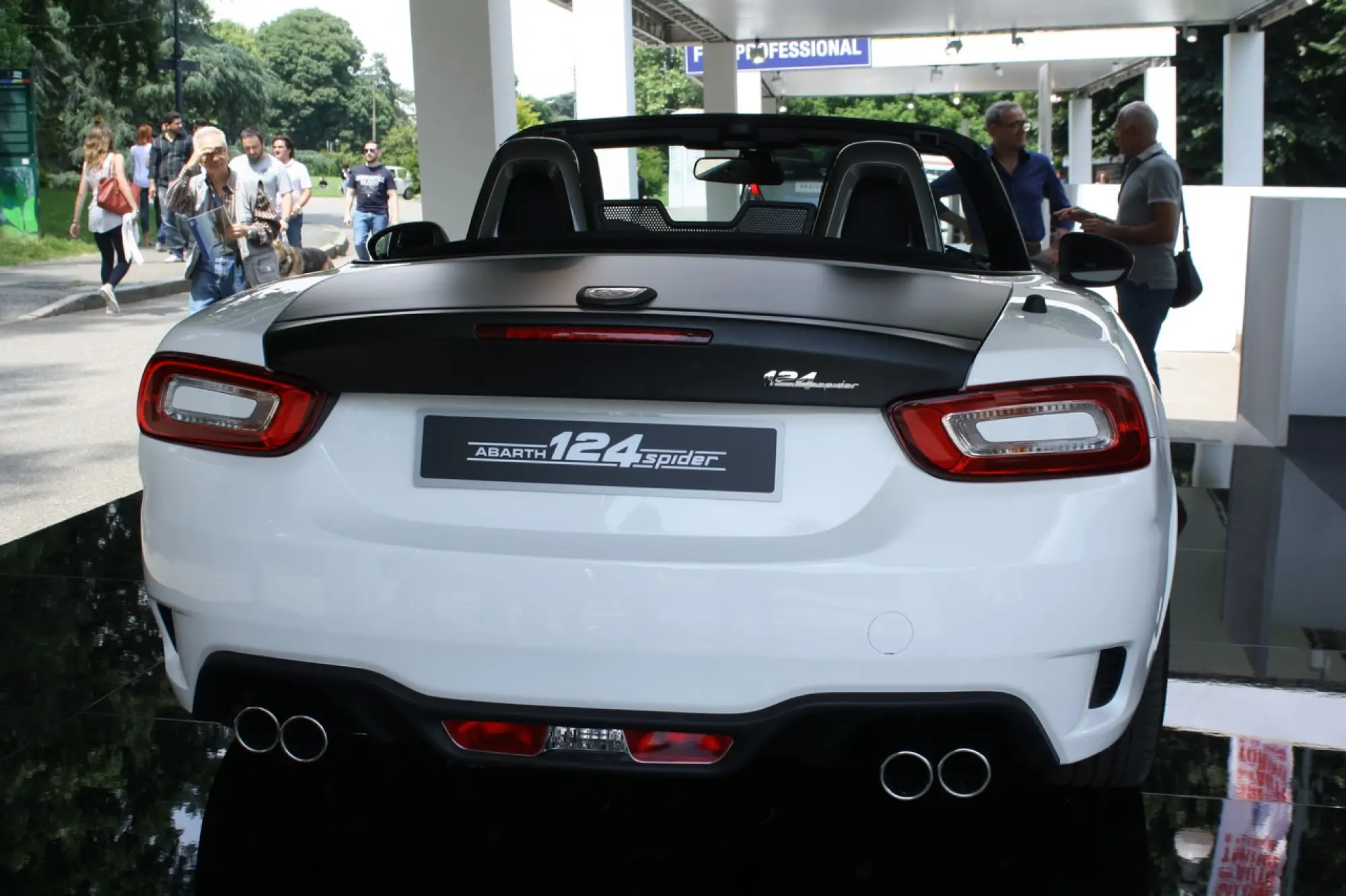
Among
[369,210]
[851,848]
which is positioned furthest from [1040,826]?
[369,210]

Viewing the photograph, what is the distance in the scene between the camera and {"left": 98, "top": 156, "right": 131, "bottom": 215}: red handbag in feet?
52.0

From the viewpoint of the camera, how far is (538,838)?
2979 millimetres

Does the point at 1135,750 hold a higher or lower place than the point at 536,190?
lower

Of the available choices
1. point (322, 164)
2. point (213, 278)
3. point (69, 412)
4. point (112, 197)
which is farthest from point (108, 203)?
point (322, 164)

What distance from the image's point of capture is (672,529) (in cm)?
224

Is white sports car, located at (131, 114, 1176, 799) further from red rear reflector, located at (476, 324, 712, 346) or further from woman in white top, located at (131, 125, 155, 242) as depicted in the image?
woman in white top, located at (131, 125, 155, 242)

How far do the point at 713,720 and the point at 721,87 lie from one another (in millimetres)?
23974

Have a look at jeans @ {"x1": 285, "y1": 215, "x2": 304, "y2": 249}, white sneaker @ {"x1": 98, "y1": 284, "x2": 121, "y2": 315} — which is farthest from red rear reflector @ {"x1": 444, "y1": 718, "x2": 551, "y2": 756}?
white sneaker @ {"x1": 98, "y1": 284, "x2": 121, "y2": 315}

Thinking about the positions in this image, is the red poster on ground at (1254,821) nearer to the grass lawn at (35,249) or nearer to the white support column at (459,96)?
the white support column at (459,96)

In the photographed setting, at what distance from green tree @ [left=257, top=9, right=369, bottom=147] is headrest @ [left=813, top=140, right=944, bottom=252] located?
12833cm

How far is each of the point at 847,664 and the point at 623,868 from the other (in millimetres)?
861

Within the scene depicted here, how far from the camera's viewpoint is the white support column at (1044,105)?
3716cm

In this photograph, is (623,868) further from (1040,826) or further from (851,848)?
(1040,826)

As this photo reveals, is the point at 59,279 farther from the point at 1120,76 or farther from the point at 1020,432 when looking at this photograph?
the point at 1120,76
